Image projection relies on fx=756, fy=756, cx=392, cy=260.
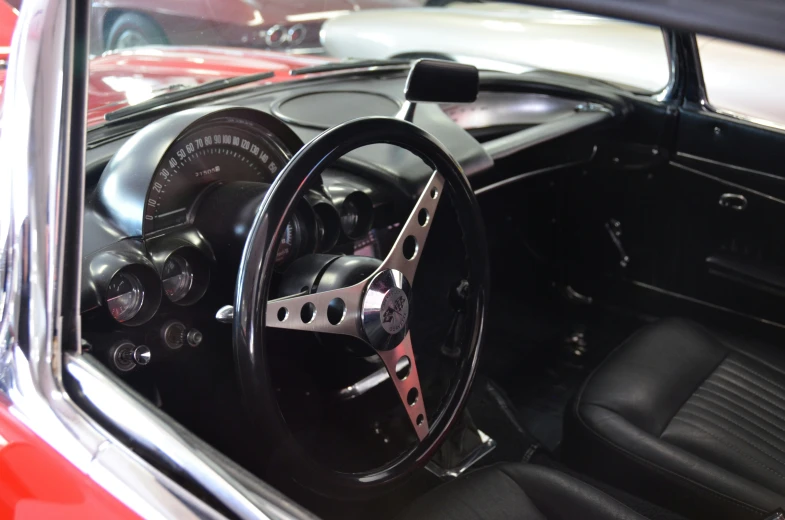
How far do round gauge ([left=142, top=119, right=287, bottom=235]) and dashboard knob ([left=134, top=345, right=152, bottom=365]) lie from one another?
18 centimetres

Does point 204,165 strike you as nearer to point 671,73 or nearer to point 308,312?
point 308,312

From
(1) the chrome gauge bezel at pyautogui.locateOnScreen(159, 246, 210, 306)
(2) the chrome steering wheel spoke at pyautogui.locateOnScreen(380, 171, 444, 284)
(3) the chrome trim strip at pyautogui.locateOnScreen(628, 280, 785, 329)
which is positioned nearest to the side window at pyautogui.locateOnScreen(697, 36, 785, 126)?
(3) the chrome trim strip at pyautogui.locateOnScreen(628, 280, 785, 329)

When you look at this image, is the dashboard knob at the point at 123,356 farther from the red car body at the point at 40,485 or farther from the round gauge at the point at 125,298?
the red car body at the point at 40,485

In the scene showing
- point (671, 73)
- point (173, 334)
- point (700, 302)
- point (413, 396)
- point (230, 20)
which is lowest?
point (700, 302)

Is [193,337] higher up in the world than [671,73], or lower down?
lower down

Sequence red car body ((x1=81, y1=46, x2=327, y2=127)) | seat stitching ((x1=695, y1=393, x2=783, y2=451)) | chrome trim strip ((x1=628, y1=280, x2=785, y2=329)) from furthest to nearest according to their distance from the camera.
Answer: chrome trim strip ((x1=628, y1=280, x2=785, y2=329))
red car body ((x1=81, y1=46, x2=327, y2=127))
seat stitching ((x1=695, y1=393, x2=783, y2=451))

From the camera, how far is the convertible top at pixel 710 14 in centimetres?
46

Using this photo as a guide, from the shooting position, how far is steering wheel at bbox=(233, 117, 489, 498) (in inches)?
39.5

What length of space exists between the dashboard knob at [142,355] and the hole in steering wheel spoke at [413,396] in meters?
0.43

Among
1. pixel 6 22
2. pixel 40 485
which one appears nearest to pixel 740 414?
pixel 40 485

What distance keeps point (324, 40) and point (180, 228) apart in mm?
1878

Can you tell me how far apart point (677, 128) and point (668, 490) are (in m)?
1.18

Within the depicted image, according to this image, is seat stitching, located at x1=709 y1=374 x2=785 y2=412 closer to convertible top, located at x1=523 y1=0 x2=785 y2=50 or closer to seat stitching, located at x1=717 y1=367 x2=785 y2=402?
seat stitching, located at x1=717 y1=367 x2=785 y2=402

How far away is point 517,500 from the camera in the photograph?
1.33 metres
